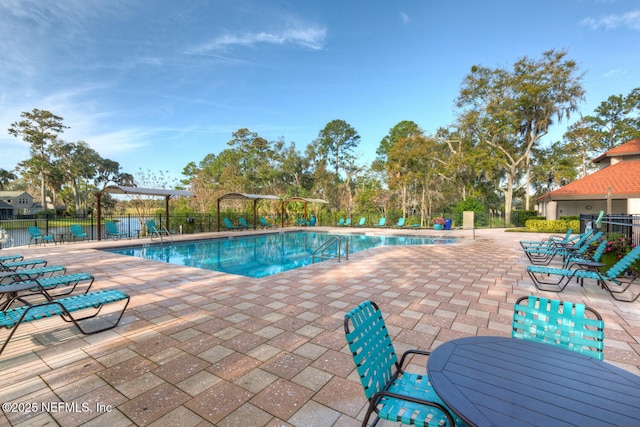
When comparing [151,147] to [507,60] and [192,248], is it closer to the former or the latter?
[192,248]

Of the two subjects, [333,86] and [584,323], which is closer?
[584,323]

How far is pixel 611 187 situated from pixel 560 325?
1474 cm

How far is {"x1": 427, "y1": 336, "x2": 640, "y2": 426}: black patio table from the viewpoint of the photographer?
3.24 feet

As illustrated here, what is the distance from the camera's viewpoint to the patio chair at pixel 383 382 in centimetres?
124

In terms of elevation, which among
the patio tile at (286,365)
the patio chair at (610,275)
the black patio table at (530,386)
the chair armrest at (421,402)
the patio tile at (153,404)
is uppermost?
the black patio table at (530,386)

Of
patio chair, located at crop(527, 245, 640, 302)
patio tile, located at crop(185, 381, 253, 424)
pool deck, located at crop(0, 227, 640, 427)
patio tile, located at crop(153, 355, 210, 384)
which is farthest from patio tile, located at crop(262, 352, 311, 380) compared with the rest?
patio chair, located at crop(527, 245, 640, 302)

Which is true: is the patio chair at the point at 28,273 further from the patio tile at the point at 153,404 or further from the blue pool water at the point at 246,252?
the blue pool water at the point at 246,252

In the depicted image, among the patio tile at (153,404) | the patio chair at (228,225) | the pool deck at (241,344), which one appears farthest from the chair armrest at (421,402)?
the patio chair at (228,225)

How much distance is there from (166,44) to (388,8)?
10035 millimetres

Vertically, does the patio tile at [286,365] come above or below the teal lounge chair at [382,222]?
below

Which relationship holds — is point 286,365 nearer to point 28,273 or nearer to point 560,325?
point 560,325

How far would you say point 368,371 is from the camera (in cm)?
136

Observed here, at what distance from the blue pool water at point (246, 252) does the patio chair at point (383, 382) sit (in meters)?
6.12

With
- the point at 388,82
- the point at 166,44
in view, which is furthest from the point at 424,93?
the point at 166,44
